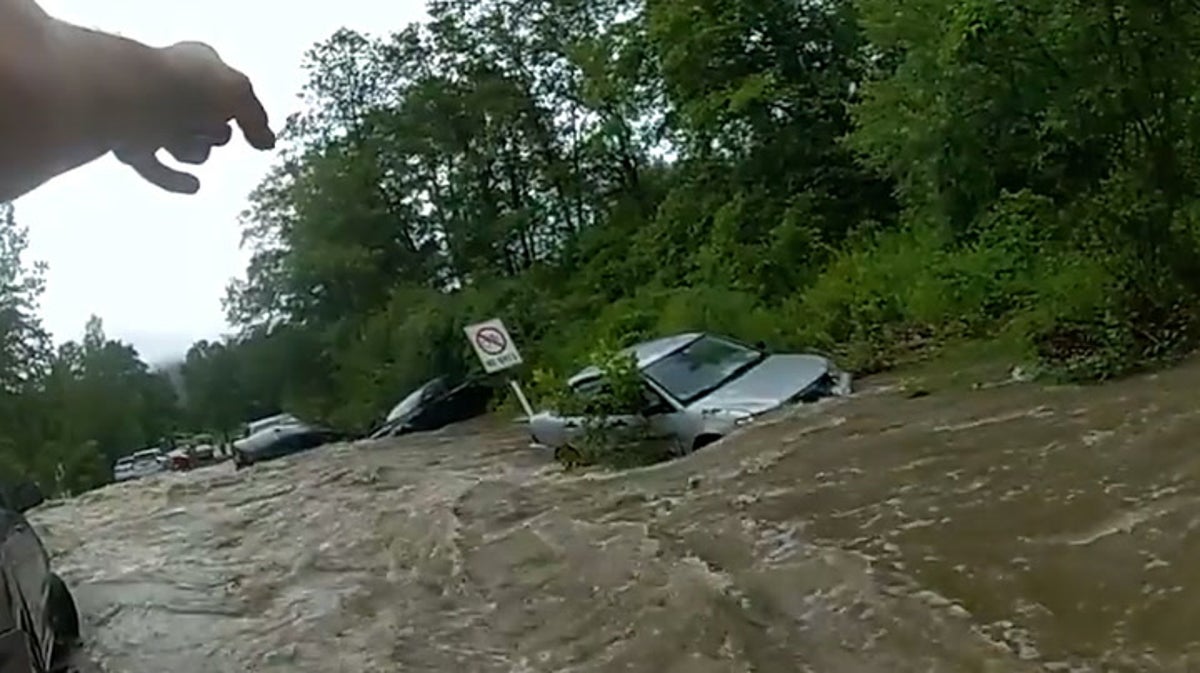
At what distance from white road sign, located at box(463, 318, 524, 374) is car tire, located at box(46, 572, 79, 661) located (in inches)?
277

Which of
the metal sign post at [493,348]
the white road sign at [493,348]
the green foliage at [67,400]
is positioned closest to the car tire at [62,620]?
the green foliage at [67,400]

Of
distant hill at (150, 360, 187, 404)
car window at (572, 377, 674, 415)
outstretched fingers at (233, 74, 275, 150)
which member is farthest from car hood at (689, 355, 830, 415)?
outstretched fingers at (233, 74, 275, 150)

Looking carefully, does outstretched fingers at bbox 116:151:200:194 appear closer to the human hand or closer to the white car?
the human hand

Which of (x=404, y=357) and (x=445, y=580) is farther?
(x=404, y=357)

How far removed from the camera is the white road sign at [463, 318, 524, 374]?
12.6 metres

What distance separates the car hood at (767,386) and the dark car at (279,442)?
19.7 feet

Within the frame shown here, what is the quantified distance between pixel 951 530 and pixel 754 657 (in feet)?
3.46

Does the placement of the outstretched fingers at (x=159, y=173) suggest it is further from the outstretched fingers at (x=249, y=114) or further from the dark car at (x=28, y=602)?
the dark car at (x=28, y=602)

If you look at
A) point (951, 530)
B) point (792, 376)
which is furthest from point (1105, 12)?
point (951, 530)

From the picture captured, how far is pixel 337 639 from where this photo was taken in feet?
17.8

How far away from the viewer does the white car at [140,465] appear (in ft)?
39.3

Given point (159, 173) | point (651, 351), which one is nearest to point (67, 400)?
point (651, 351)

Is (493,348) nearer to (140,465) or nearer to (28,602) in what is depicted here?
(140,465)

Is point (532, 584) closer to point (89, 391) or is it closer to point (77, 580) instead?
point (77, 580)
